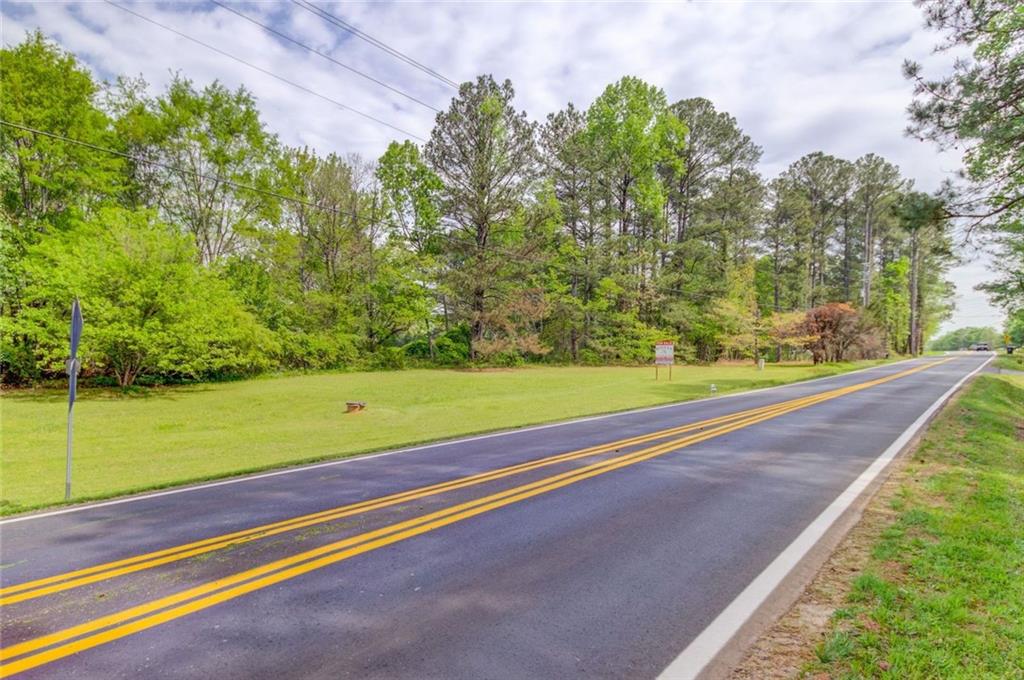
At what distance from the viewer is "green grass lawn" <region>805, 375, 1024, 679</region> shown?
2.46m

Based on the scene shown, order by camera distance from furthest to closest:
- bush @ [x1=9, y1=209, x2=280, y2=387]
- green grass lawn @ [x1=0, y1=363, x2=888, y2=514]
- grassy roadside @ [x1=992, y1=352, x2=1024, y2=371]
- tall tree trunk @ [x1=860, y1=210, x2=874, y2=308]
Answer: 1. tall tree trunk @ [x1=860, y1=210, x2=874, y2=308]
2. grassy roadside @ [x1=992, y1=352, x2=1024, y2=371]
3. bush @ [x1=9, y1=209, x2=280, y2=387]
4. green grass lawn @ [x1=0, y1=363, x2=888, y2=514]

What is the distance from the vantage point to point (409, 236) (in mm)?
30328

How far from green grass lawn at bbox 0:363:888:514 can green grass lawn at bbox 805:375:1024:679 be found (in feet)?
24.1

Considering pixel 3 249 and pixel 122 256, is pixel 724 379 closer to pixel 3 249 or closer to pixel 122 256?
pixel 122 256

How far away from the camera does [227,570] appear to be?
3.57 meters

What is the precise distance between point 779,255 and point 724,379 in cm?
2581

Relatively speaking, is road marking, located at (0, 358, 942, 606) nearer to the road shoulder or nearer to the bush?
the road shoulder

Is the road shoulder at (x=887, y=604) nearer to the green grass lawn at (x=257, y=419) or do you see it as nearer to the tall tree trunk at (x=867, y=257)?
the green grass lawn at (x=257, y=419)

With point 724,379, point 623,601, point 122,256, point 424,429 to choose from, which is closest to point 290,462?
point 424,429

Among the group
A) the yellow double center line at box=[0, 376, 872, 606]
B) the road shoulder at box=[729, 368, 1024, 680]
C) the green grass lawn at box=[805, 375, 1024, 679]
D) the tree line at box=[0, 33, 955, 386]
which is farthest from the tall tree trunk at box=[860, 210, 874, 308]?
the yellow double center line at box=[0, 376, 872, 606]

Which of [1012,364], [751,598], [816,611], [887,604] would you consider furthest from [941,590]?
[1012,364]

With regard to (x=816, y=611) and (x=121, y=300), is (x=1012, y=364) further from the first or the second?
(x=121, y=300)

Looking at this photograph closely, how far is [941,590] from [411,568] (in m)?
3.79

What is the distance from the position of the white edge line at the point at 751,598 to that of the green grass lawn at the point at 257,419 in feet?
22.1
